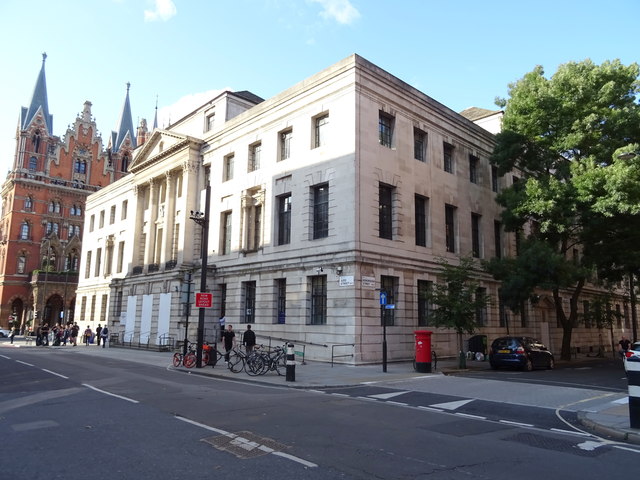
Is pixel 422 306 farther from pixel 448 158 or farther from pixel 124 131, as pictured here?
pixel 124 131

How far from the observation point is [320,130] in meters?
26.2

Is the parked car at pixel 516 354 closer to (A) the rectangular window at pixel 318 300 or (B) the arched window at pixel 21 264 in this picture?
(A) the rectangular window at pixel 318 300

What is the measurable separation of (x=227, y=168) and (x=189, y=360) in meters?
16.1

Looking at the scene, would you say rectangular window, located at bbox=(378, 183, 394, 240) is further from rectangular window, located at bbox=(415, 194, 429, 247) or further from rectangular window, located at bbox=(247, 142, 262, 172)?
rectangular window, located at bbox=(247, 142, 262, 172)

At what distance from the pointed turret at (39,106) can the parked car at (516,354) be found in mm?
75554

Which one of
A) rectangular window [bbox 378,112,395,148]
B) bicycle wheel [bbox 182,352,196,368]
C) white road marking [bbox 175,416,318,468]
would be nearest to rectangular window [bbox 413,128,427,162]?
rectangular window [bbox 378,112,395,148]

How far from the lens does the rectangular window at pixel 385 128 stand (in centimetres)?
2562

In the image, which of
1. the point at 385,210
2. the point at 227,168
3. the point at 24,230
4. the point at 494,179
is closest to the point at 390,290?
the point at 385,210

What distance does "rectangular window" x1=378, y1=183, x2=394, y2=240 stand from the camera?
24719 millimetres

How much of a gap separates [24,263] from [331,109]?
6280 centimetres

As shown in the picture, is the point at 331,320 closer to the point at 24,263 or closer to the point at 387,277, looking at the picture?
the point at 387,277

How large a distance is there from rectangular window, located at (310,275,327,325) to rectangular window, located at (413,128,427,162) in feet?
30.9

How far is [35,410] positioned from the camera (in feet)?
30.8

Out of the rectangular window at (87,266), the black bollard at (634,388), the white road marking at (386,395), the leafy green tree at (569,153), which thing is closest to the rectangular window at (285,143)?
the leafy green tree at (569,153)
